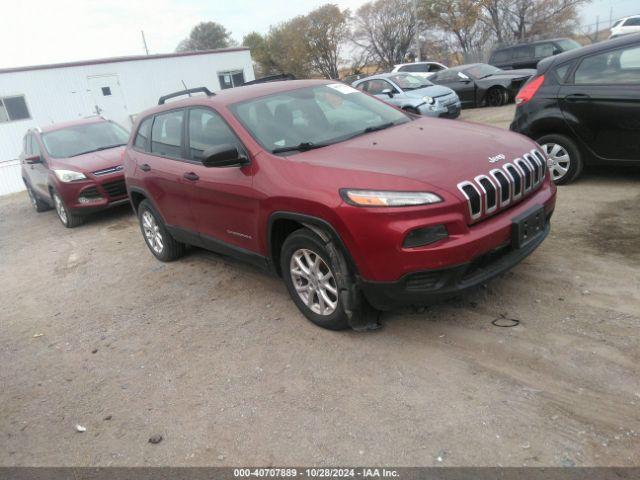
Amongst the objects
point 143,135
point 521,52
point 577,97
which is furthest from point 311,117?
point 521,52

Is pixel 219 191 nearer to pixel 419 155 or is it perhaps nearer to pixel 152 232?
pixel 419 155

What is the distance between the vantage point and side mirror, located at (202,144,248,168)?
3.72m

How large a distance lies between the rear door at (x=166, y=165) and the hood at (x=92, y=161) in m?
3.13

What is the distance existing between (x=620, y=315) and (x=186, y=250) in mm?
4399

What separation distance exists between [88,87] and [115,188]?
14716mm

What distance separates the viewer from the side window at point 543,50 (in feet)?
56.9

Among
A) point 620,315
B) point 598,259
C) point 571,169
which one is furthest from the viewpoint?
point 571,169

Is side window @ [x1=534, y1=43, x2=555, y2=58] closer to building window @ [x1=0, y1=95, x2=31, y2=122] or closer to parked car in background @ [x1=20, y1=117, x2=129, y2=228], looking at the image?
parked car in background @ [x1=20, y1=117, x2=129, y2=228]

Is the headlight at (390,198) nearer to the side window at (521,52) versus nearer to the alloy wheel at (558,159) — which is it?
the alloy wheel at (558,159)

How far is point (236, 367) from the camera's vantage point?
11.7ft

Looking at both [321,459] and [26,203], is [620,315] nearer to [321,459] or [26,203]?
[321,459]

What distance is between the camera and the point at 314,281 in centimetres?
367

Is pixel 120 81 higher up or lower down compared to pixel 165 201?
higher up

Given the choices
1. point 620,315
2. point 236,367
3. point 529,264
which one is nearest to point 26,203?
point 236,367
